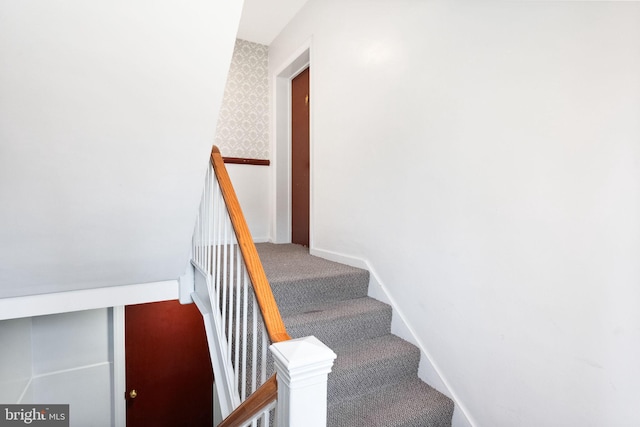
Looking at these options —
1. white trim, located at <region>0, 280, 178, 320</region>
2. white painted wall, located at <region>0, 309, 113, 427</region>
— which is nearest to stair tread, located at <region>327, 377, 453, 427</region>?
white trim, located at <region>0, 280, 178, 320</region>

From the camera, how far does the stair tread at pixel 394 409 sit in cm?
165

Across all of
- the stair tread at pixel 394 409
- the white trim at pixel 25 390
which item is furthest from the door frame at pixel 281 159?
the white trim at pixel 25 390

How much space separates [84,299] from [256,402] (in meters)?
1.83

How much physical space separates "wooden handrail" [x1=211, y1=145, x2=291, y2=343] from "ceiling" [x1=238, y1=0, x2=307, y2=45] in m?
2.23

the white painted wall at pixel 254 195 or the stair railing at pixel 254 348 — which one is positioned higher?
the white painted wall at pixel 254 195

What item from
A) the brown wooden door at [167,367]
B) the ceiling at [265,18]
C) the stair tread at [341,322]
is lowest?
the brown wooden door at [167,367]

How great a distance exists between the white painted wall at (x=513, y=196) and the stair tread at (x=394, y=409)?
0.15 m

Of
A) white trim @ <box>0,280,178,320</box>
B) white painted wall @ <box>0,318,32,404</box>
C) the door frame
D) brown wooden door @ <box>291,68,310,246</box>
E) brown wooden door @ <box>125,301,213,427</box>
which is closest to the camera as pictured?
white trim @ <box>0,280,178,320</box>

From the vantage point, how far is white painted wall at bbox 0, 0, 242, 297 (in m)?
1.18

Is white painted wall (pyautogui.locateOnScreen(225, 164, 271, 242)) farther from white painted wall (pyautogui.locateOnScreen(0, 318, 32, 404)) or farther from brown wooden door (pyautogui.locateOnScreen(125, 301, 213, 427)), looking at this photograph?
white painted wall (pyautogui.locateOnScreen(0, 318, 32, 404))

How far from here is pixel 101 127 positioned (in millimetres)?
1464

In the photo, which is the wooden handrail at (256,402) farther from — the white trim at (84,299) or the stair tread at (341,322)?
the white trim at (84,299)

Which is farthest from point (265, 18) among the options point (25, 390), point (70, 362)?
point (25, 390)

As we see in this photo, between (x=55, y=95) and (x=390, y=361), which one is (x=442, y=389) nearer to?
(x=390, y=361)
